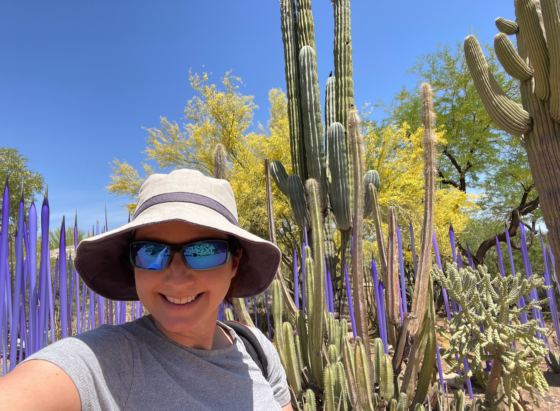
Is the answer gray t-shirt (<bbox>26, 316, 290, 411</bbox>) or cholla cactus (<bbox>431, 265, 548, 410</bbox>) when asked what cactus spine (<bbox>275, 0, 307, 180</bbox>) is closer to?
cholla cactus (<bbox>431, 265, 548, 410</bbox>)

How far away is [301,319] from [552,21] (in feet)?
13.4

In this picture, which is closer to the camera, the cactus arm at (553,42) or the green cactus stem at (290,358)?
the green cactus stem at (290,358)

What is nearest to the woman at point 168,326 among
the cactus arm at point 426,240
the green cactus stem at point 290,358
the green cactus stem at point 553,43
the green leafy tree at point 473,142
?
the green cactus stem at point 290,358

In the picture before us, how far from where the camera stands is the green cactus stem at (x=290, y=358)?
2020 millimetres

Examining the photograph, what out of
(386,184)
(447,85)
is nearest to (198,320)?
(386,184)

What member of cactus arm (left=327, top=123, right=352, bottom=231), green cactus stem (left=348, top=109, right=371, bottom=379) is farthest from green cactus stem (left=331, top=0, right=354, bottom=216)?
green cactus stem (left=348, top=109, right=371, bottom=379)

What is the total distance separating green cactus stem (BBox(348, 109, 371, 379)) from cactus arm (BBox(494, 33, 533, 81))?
3.05m

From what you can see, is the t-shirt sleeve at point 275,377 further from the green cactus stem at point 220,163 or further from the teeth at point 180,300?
the green cactus stem at point 220,163

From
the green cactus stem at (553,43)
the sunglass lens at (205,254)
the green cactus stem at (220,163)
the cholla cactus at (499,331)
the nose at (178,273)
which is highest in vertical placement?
the green cactus stem at (553,43)

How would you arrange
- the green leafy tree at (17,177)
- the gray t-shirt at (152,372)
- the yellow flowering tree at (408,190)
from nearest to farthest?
the gray t-shirt at (152,372)
the yellow flowering tree at (408,190)
the green leafy tree at (17,177)

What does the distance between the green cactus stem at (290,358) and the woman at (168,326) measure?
0.93 m

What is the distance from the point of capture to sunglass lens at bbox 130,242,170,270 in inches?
34.1

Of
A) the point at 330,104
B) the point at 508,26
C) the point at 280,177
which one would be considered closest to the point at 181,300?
the point at 280,177

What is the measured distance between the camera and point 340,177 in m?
5.44
